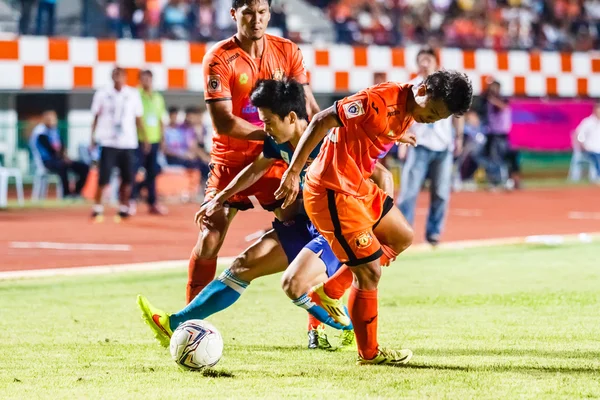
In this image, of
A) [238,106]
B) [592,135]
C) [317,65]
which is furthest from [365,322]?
[592,135]

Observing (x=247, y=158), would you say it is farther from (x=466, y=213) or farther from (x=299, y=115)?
(x=466, y=213)

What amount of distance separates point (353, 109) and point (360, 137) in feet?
0.58

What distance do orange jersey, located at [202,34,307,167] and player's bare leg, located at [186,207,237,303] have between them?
0.32 m

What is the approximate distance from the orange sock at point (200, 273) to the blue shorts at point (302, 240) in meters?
0.53

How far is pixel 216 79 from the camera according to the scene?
6.54m

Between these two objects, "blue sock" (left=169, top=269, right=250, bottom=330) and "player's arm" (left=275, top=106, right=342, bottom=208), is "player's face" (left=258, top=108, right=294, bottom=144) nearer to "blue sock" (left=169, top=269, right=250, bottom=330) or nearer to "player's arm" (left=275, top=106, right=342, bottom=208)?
"player's arm" (left=275, top=106, right=342, bottom=208)

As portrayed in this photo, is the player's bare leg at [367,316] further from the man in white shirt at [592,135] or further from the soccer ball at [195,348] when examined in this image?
the man in white shirt at [592,135]

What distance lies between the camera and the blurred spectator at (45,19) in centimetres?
1692

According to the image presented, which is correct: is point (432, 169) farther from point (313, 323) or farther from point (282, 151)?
point (282, 151)

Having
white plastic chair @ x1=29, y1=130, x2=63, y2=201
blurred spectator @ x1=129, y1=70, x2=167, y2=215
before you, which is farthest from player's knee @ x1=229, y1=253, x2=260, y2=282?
white plastic chair @ x1=29, y1=130, x2=63, y2=201

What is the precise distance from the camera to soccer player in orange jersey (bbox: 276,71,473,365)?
545cm

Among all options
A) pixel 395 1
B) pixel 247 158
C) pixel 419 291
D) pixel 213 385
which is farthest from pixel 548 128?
pixel 213 385

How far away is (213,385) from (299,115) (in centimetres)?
155

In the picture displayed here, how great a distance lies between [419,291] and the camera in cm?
834
